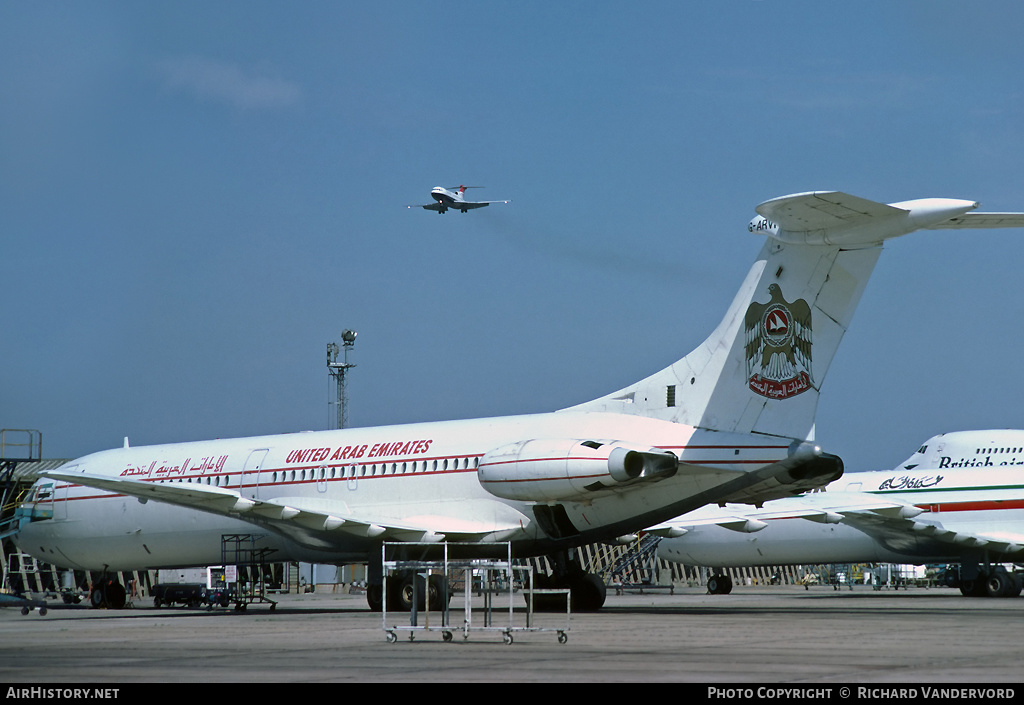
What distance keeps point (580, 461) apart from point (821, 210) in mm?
5945

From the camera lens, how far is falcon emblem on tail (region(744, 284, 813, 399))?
20672 millimetres

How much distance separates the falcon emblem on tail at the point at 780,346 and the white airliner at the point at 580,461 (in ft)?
0.08

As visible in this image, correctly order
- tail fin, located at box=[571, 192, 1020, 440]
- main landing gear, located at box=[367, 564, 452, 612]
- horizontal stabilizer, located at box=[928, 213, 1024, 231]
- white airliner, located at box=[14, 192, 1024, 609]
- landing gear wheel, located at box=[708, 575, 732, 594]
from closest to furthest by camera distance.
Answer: horizontal stabilizer, located at box=[928, 213, 1024, 231] < tail fin, located at box=[571, 192, 1020, 440] < white airliner, located at box=[14, 192, 1024, 609] < main landing gear, located at box=[367, 564, 452, 612] < landing gear wheel, located at box=[708, 575, 732, 594]

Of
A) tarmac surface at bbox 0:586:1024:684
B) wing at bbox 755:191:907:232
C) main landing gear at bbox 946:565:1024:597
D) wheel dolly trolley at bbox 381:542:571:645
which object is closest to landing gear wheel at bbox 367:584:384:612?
wheel dolly trolley at bbox 381:542:571:645

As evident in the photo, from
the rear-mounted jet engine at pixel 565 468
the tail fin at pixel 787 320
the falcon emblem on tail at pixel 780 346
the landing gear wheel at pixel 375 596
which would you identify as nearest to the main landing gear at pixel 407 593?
the landing gear wheel at pixel 375 596

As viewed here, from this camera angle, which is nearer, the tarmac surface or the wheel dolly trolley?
the tarmac surface

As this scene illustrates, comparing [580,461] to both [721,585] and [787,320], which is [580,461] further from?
[721,585]

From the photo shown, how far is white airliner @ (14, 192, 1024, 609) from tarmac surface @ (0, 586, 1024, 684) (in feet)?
8.10

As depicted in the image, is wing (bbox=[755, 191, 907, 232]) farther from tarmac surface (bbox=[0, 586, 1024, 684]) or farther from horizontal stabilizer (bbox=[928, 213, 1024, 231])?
tarmac surface (bbox=[0, 586, 1024, 684])

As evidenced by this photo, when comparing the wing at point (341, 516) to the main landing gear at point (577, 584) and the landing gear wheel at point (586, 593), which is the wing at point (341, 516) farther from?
the landing gear wheel at point (586, 593)

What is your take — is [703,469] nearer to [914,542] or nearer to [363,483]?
[363,483]

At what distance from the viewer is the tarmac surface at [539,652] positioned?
34.1 feet

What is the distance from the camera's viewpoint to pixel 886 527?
35656 mm

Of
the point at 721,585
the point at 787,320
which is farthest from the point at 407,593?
the point at 721,585
